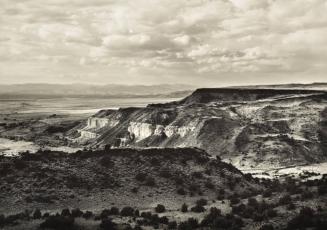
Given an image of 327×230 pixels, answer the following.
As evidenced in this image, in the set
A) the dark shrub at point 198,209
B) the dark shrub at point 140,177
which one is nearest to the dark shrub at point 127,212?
the dark shrub at point 198,209

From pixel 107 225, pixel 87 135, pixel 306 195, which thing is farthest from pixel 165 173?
pixel 87 135

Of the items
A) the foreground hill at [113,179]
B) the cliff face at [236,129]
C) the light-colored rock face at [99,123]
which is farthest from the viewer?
the light-colored rock face at [99,123]

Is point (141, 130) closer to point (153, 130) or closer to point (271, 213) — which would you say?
point (153, 130)

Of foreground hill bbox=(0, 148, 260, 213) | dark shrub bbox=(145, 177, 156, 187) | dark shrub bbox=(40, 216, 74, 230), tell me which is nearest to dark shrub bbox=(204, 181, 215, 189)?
foreground hill bbox=(0, 148, 260, 213)

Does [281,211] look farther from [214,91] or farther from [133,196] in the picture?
[214,91]

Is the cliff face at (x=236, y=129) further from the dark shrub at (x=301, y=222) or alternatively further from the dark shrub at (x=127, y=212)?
the dark shrub at (x=301, y=222)

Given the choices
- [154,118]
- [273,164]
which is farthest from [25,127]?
[273,164]
